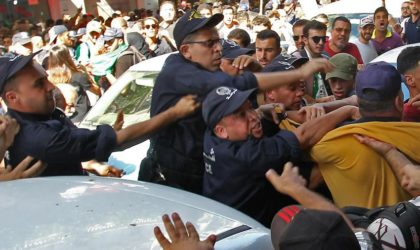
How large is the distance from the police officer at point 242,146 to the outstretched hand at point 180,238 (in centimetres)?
88

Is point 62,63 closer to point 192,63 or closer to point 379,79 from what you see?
point 192,63

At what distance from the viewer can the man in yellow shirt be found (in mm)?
2748

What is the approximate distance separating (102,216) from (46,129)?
852mm

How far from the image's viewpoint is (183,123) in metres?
3.12

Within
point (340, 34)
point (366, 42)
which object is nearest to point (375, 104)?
point (340, 34)

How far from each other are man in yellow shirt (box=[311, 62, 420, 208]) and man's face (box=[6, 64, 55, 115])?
4.19ft

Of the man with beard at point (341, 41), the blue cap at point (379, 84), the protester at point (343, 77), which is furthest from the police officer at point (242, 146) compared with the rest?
the man with beard at point (341, 41)

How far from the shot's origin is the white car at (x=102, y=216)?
1971 mm

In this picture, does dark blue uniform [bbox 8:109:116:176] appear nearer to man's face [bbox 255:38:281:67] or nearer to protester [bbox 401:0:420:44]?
man's face [bbox 255:38:281:67]

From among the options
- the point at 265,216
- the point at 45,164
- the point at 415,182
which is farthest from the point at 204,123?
the point at 415,182

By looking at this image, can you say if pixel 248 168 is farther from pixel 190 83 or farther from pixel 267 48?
pixel 267 48

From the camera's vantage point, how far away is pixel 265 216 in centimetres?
302

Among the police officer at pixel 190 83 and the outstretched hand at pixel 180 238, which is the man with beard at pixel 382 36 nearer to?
the police officer at pixel 190 83

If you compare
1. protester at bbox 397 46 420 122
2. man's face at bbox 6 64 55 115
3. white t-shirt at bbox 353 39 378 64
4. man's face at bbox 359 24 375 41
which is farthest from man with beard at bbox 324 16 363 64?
man's face at bbox 6 64 55 115
